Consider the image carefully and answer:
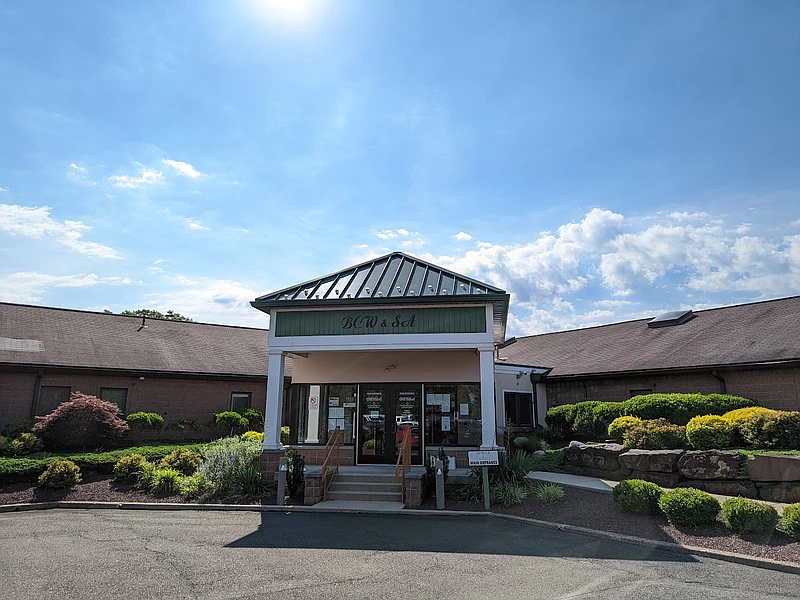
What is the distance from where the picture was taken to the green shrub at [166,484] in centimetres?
1360

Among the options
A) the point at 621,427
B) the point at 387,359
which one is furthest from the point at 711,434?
the point at 387,359

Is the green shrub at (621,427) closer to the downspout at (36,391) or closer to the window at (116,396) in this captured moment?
the window at (116,396)

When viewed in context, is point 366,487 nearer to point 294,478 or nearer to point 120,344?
point 294,478

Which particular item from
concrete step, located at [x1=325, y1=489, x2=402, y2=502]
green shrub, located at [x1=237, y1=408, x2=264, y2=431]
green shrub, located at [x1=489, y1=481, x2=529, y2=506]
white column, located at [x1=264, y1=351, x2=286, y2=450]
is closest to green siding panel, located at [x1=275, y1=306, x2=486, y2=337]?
white column, located at [x1=264, y1=351, x2=286, y2=450]

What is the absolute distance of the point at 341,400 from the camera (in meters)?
16.2

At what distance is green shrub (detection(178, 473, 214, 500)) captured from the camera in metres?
13.2

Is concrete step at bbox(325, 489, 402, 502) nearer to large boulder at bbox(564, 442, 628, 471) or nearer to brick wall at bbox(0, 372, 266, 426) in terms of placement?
large boulder at bbox(564, 442, 628, 471)

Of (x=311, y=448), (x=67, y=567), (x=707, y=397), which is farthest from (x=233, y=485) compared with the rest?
(x=707, y=397)

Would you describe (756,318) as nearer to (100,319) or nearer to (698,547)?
(698,547)

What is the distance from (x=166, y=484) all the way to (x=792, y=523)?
12.6 metres

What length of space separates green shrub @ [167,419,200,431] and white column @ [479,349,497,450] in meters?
12.0

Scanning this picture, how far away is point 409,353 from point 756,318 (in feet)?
41.2

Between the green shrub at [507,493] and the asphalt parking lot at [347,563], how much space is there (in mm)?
946

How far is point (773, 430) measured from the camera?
1205 centimetres
